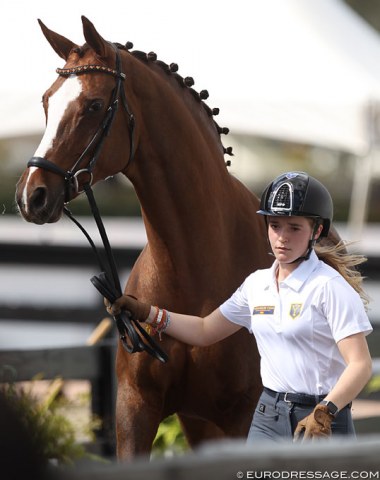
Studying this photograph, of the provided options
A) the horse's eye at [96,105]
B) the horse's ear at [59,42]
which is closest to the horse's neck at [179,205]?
the horse's eye at [96,105]

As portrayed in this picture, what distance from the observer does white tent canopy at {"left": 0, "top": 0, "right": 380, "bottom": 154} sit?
8703mm

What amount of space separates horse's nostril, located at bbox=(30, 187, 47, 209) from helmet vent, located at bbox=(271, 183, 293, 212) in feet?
2.81

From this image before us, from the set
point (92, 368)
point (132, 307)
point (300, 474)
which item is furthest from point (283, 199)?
point (92, 368)

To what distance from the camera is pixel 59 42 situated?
14.9ft

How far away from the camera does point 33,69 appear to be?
8.84 metres

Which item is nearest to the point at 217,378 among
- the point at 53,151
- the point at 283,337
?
the point at 283,337

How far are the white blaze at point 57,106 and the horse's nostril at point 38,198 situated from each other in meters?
0.10

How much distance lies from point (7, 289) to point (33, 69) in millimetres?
5226

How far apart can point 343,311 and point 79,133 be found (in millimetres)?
1266

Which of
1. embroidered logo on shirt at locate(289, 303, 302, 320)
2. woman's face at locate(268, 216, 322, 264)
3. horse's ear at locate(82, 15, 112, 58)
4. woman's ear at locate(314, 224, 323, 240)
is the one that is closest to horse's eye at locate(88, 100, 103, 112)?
horse's ear at locate(82, 15, 112, 58)

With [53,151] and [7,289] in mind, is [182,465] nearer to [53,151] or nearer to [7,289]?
[53,151]

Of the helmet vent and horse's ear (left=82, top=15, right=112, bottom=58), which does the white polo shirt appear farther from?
horse's ear (left=82, top=15, right=112, bottom=58)

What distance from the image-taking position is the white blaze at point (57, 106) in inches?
167

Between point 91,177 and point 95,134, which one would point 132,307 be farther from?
point 95,134
